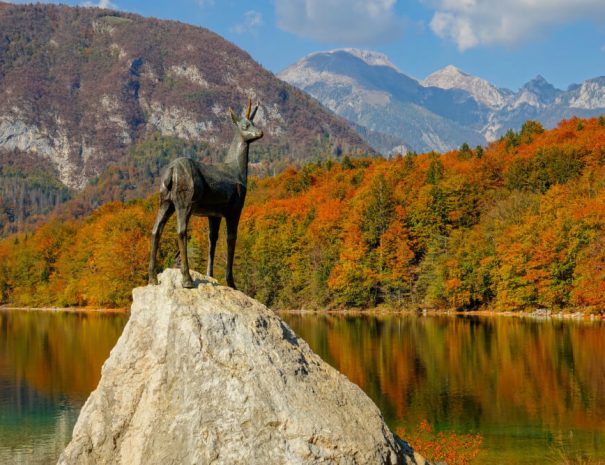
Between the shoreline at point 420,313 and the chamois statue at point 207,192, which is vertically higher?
the chamois statue at point 207,192

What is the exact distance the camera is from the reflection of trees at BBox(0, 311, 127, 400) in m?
35.6

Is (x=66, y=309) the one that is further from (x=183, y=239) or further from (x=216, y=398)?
(x=216, y=398)

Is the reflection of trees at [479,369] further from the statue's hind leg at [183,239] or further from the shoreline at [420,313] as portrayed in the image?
the statue's hind leg at [183,239]

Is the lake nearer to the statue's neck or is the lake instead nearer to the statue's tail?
the statue's neck

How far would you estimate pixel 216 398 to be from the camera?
969 cm

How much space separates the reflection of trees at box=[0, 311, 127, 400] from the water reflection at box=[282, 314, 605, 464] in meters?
13.5

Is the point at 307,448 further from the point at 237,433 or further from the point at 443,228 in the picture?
the point at 443,228

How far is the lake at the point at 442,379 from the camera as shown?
23938 millimetres

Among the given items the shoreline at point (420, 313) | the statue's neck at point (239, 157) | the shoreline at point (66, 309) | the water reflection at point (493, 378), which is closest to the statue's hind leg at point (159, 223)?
the statue's neck at point (239, 157)

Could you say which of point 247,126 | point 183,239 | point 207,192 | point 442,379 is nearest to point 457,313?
point 442,379

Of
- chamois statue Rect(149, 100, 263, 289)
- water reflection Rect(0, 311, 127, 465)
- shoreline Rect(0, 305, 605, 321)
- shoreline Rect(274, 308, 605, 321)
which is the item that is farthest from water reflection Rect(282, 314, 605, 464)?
chamois statue Rect(149, 100, 263, 289)

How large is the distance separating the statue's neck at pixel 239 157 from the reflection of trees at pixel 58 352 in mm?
22687

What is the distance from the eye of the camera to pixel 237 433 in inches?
375

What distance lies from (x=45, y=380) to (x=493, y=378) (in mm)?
22447
